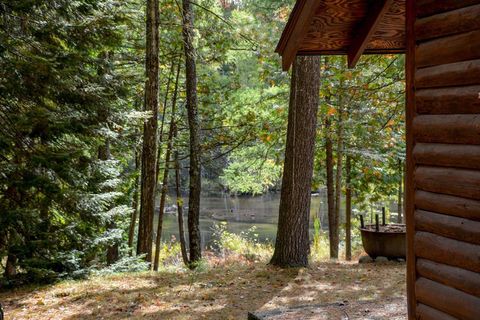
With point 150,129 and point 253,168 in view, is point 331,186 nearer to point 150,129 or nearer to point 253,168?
point 253,168

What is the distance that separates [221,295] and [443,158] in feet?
15.9

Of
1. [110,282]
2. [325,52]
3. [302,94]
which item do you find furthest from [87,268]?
[325,52]

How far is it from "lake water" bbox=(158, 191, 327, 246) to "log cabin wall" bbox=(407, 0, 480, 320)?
17.6 metres

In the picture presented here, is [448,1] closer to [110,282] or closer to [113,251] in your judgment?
[110,282]

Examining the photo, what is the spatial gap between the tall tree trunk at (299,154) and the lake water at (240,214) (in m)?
12.6

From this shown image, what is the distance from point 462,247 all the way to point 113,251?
10.5 metres

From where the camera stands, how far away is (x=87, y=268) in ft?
29.0

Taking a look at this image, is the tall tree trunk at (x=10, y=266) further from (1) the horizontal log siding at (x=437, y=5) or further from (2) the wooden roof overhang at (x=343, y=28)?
(1) the horizontal log siding at (x=437, y=5)

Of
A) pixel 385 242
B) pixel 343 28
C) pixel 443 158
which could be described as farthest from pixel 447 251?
pixel 385 242

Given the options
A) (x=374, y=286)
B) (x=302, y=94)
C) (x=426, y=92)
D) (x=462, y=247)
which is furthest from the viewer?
(x=302, y=94)

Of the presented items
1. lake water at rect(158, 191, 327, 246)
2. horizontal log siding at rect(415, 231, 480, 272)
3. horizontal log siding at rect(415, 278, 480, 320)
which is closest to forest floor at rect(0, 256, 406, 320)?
horizontal log siding at rect(415, 278, 480, 320)

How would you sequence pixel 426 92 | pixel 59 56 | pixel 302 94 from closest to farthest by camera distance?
pixel 426 92 < pixel 59 56 < pixel 302 94

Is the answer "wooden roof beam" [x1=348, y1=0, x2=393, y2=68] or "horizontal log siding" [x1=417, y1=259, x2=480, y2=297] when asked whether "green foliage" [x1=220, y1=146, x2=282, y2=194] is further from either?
"horizontal log siding" [x1=417, y1=259, x2=480, y2=297]

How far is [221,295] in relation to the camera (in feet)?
24.4
